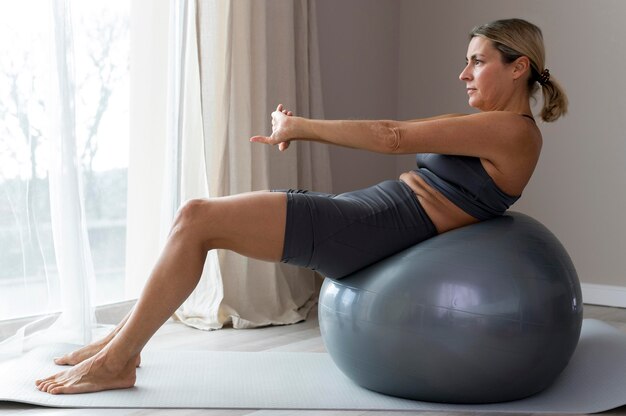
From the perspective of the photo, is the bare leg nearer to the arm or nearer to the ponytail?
the arm

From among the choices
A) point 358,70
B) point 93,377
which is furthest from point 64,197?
point 358,70

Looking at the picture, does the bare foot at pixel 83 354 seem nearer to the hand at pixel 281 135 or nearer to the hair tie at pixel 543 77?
the hand at pixel 281 135

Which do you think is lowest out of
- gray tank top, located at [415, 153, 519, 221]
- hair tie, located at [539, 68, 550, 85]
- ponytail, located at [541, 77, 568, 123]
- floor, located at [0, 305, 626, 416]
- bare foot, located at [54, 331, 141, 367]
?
floor, located at [0, 305, 626, 416]

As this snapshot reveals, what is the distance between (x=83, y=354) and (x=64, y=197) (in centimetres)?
63

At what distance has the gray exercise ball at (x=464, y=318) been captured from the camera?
7.32 ft

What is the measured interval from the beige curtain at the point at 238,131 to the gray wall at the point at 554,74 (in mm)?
629

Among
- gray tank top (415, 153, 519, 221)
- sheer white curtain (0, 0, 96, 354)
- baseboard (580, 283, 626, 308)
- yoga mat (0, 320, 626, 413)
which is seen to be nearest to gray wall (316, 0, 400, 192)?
baseboard (580, 283, 626, 308)

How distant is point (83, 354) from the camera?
2520 mm

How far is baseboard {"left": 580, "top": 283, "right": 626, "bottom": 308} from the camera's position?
415cm

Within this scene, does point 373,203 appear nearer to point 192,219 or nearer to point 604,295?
point 192,219

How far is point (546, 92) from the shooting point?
253 centimetres

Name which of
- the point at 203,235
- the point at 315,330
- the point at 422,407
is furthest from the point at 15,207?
A: the point at 422,407

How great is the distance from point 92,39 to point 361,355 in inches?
69.6

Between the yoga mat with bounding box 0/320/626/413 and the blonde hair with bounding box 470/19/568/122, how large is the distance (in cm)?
82
